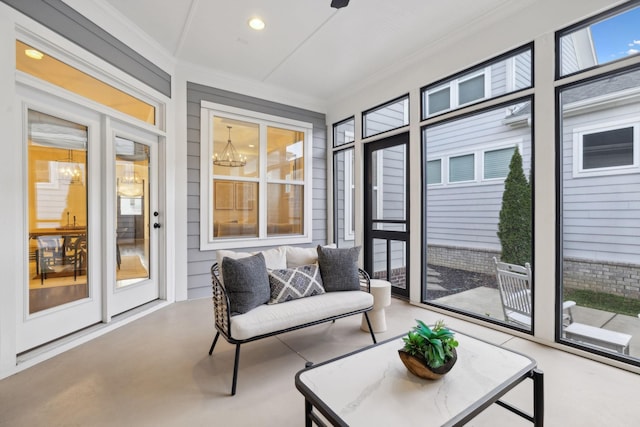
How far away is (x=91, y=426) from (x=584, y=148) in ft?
13.5

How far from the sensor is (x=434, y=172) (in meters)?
3.92

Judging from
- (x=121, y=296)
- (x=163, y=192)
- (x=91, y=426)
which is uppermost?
(x=163, y=192)

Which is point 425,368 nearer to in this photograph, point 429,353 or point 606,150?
point 429,353

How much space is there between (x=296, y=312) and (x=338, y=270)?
0.66 metres

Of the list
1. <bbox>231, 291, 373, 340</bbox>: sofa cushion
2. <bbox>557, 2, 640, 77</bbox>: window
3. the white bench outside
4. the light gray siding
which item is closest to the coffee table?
<bbox>231, 291, 373, 340</bbox>: sofa cushion

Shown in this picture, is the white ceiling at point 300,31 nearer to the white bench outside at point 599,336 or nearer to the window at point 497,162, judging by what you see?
the window at point 497,162

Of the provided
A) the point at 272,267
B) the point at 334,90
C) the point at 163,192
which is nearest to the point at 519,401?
the point at 272,267

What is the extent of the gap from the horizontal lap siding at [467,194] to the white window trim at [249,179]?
2.05 metres

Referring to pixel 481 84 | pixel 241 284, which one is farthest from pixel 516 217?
pixel 241 284

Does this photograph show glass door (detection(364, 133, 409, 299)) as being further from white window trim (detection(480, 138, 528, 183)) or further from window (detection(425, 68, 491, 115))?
white window trim (detection(480, 138, 528, 183))

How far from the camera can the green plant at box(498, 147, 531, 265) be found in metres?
3.02

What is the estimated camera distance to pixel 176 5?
9.15ft

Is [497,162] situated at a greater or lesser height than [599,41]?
lesser

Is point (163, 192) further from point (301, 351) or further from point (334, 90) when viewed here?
point (334, 90)
